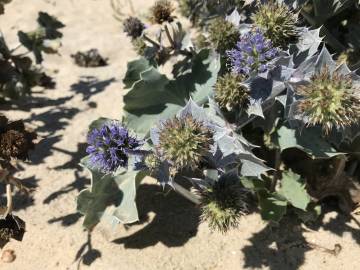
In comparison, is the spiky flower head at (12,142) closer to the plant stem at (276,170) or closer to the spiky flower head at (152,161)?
the spiky flower head at (152,161)

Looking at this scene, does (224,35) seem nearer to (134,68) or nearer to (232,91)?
(232,91)

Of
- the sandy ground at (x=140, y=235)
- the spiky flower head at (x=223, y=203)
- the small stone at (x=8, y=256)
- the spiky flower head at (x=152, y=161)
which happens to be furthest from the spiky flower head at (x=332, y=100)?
the small stone at (x=8, y=256)

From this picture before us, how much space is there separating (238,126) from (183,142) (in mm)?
639

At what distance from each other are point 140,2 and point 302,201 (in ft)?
10.2

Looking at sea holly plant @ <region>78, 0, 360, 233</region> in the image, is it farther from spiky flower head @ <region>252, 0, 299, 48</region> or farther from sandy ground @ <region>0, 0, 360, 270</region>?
sandy ground @ <region>0, 0, 360, 270</region>

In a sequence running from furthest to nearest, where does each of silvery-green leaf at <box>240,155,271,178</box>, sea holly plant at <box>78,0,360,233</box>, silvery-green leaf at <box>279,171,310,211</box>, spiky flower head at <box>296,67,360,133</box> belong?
silvery-green leaf at <box>279,171,310,211</box> < silvery-green leaf at <box>240,155,271,178</box> < sea holly plant at <box>78,0,360,233</box> < spiky flower head at <box>296,67,360,133</box>

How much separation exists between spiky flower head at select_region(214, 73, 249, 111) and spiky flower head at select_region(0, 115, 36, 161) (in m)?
1.03

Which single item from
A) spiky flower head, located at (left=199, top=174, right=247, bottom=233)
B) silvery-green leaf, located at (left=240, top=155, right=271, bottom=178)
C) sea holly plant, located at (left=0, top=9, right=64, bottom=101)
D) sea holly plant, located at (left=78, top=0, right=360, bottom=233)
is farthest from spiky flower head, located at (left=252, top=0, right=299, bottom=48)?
sea holly plant, located at (left=0, top=9, right=64, bottom=101)

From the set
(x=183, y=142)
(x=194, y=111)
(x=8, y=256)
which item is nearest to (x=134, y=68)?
(x=194, y=111)

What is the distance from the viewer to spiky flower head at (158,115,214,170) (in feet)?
6.45

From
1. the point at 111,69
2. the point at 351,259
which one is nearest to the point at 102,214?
the point at 351,259

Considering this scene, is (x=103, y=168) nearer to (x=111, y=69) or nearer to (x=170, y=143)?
(x=170, y=143)

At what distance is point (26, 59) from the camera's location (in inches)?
133

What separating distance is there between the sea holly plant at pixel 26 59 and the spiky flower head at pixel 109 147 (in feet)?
4.69
